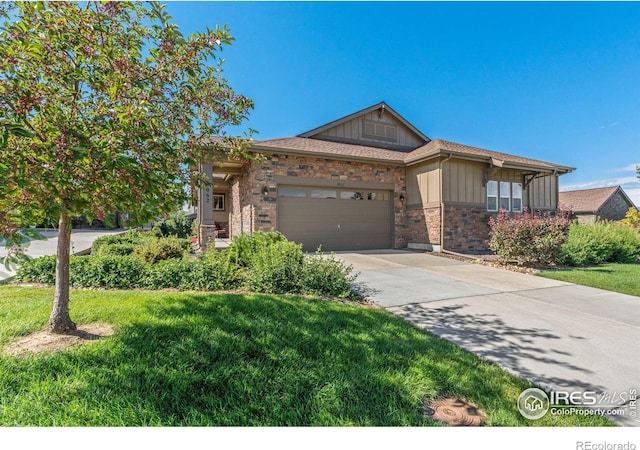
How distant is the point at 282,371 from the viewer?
2363 millimetres

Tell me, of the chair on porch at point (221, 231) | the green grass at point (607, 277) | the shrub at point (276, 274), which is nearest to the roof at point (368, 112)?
the chair on porch at point (221, 231)

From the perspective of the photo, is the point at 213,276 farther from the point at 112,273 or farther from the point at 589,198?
the point at 589,198

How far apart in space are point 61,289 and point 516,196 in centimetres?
1558

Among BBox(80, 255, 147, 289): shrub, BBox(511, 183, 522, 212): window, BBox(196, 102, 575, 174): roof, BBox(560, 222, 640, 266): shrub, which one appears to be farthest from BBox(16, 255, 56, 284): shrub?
BBox(511, 183, 522, 212): window

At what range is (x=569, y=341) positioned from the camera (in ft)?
10.8

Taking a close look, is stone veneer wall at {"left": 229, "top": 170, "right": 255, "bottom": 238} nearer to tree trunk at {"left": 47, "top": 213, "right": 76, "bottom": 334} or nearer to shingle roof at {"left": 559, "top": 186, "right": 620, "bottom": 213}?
tree trunk at {"left": 47, "top": 213, "right": 76, "bottom": 334}

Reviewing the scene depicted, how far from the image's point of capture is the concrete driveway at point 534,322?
2.57 metres

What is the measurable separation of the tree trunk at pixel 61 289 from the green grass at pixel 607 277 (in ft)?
30.6

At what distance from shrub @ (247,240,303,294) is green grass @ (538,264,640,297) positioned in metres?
6.59

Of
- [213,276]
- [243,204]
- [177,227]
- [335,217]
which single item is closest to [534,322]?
[213,276]

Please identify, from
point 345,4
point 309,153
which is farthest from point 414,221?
point 345,4

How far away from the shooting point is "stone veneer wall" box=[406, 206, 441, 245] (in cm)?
1100

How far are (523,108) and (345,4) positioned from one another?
10.2 metres
